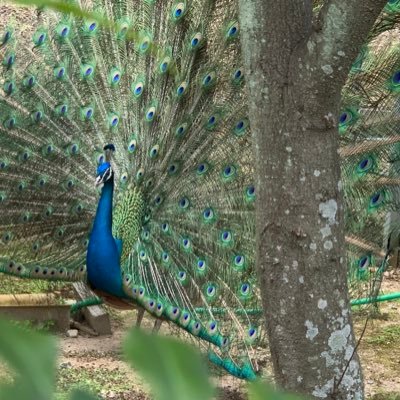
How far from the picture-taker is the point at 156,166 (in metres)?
3.57

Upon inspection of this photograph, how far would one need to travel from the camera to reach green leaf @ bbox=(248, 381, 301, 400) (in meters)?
0.23

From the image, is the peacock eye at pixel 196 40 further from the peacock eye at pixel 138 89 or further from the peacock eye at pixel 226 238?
the peacock eye at pixel 226 238

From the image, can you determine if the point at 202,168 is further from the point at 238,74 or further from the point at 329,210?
the point at 329,210

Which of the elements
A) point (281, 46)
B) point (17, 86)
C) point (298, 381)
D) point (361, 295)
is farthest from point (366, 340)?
point (281, 46)

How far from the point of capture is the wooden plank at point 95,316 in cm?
408

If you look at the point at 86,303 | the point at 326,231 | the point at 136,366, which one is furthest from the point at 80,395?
the point at 86,303

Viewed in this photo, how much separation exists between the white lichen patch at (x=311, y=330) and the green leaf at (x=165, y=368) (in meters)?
1.42

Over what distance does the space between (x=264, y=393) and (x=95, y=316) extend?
3924mm

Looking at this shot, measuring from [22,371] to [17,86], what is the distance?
143 inches

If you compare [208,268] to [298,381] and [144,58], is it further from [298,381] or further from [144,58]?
[298,381]

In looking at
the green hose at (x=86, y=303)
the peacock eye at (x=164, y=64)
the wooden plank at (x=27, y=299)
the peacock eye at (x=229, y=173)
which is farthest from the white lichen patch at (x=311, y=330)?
the green hose at (x=86, y=303)

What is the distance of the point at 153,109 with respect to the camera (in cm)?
349

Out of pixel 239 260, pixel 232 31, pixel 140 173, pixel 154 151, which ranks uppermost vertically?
pixel 232 31

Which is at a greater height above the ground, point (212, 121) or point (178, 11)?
point (178, 11)
